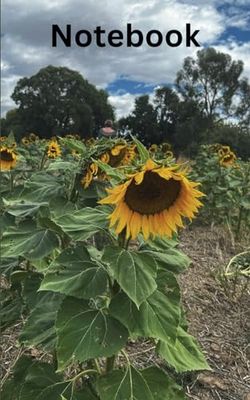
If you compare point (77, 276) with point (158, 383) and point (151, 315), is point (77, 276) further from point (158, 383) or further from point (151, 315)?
point (158, 383)

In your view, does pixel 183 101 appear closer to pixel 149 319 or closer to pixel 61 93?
pixel 61 93

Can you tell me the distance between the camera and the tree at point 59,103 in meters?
20.6

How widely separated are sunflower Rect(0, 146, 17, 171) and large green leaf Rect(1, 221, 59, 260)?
1.95 meters

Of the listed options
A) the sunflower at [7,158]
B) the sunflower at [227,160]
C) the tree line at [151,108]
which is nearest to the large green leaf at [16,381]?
the sunflower at [7,158]

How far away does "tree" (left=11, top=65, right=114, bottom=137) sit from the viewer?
20562 mm

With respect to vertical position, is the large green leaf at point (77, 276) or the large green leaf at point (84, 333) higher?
the large green leaf at point (77, 276)

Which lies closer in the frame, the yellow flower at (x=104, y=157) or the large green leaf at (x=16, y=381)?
the large green leaf at (x=16, y=381)

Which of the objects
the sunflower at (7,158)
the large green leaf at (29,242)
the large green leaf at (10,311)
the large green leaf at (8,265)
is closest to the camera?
the large green leaf at (29,242)

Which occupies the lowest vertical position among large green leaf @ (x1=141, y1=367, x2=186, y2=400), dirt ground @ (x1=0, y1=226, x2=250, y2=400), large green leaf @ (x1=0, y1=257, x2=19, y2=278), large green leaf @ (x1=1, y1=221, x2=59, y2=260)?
dirt ground @ (x1=0, y1=226, x2=250, y2=400)

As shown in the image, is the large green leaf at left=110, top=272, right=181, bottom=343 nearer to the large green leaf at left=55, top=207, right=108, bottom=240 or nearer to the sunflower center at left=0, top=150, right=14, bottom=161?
the large green leaf at left=55, top=207, right=108, bottom=240

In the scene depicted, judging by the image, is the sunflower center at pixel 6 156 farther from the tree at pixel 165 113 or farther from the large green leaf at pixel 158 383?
the tree at pixel 165 113

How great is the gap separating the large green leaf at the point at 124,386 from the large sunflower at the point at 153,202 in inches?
14.8

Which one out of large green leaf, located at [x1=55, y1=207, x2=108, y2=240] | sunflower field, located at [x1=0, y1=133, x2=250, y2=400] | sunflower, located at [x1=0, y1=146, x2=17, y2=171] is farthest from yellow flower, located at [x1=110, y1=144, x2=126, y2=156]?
sunflower, located at [x1=0, y1=146, x2=17, y2=171]

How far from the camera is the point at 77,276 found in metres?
1.54
